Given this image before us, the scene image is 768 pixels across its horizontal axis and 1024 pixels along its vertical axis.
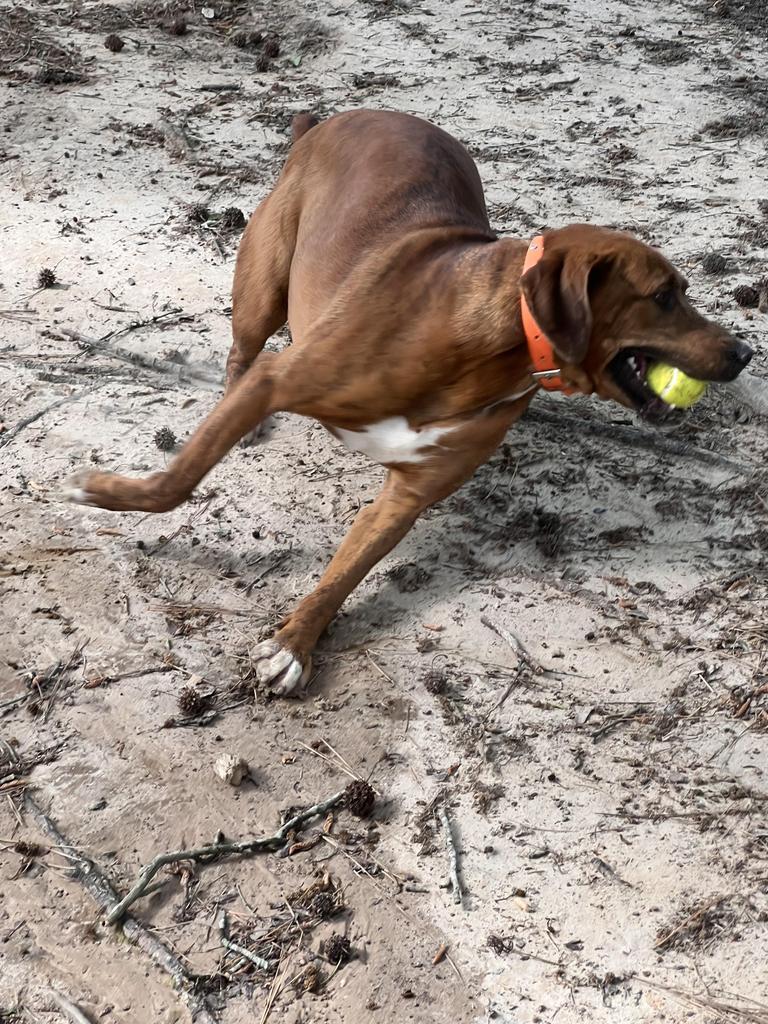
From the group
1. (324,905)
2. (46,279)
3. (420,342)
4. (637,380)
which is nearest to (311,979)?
(324,905)

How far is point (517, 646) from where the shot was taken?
4.13 metres

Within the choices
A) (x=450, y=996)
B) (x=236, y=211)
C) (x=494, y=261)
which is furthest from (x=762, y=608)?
(x=236, y=211)

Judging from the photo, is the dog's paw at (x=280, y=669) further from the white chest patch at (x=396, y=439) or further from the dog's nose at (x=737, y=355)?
the dog's nose at (x=737, y=355)

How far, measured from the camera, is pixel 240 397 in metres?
3.86

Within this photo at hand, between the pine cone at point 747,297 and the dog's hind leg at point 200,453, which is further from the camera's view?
the pine cone at point 747,297

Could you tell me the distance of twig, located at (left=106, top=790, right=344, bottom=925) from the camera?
311 centimetres

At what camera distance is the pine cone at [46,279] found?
5.75 meters

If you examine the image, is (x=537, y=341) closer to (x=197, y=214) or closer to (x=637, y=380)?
(x=637, y=380)

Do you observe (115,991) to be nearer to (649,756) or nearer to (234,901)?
(234,901)

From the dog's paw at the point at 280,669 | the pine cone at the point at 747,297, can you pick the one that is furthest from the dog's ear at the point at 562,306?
the pine cone at the point at 747,297

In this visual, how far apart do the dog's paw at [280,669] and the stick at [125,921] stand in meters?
Result: 0.81

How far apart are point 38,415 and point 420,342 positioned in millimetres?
2064

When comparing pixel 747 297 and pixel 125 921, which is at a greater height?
pixel 747 297

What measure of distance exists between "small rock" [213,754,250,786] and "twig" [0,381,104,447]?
1943 mm
